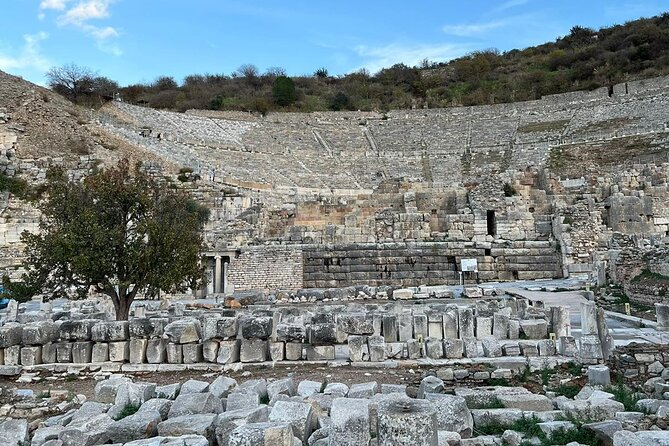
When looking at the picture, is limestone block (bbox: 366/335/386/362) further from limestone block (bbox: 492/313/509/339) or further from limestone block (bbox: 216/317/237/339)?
limestone block (bbox: 216/317/237/339)

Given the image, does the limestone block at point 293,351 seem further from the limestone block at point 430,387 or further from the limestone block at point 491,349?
the limestone block at point 491,349

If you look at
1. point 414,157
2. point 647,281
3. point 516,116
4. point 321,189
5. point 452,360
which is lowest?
point 452,360

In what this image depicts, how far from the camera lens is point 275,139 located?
159 feet

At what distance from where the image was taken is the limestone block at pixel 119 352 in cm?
878

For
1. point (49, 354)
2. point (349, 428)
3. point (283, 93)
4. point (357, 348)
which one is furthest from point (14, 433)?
point (283, 93)

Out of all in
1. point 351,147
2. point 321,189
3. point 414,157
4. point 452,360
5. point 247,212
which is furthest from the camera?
point 351,147

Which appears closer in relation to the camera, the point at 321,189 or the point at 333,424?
the point at 333,424

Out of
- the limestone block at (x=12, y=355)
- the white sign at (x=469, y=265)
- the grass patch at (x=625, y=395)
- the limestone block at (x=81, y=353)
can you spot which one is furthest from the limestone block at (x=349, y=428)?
the white sign at (x=469, y=265)

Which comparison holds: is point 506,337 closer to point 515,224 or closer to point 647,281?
point 647,281

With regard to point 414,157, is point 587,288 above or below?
below

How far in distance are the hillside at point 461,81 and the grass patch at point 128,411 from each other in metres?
56.0

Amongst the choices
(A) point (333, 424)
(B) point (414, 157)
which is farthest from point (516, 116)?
(A) point (333, 424)

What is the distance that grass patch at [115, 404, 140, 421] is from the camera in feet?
18.5

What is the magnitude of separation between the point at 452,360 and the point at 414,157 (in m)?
36.6
